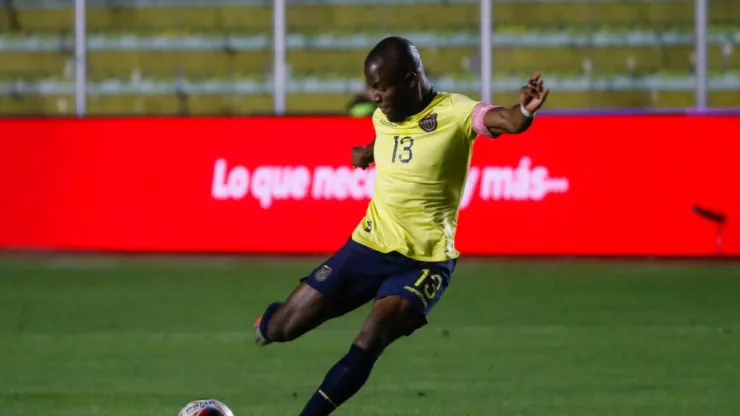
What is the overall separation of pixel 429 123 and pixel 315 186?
8852mm

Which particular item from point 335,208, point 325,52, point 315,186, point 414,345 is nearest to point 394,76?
point 414,345

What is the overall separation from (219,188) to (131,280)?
1.71 metres

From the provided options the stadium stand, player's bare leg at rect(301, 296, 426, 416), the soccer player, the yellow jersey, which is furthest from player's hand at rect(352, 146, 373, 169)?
the stadium stand

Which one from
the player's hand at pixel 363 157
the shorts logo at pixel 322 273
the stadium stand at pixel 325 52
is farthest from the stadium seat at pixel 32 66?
the shorts logo at pixel 322 273

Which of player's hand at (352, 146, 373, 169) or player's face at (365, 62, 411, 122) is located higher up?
player's face at (365, 62, 411, 122)

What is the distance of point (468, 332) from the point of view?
10570mm

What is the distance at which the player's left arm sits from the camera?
6008 millimetres

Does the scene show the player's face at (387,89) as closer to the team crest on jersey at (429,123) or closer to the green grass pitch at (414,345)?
the team crest on jersey at (429,123)

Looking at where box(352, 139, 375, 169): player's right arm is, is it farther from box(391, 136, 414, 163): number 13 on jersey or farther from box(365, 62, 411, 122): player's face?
box(365, 62, 411, 122): player's face

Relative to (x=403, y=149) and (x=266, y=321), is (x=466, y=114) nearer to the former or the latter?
(x=403, y=149)

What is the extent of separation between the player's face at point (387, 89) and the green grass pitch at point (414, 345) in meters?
1.61

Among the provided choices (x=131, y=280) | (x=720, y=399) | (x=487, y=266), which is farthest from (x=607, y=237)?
(x=720, y=399)

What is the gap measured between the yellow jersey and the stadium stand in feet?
35.1

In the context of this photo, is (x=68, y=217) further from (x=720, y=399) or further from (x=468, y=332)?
(x=720, y=399)
